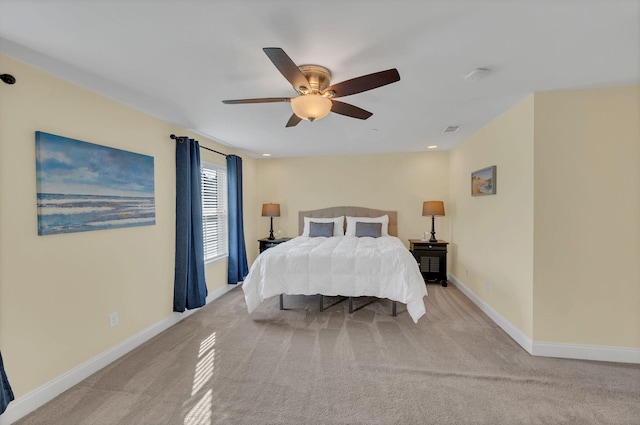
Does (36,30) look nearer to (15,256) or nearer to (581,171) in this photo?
(15,256)

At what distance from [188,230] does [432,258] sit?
A: 389cm

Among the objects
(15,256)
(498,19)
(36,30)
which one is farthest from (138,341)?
(498,19)

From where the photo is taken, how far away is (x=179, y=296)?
10.9 ft

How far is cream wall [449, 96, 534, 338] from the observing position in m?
2.62

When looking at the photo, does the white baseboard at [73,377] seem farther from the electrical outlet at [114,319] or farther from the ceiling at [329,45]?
the ceiling at [329,45]

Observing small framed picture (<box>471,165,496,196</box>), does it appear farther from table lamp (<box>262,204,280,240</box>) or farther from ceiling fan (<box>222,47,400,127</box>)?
table lamp (<box>262,204,280,240</box>)

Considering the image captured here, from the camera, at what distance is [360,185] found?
5.51 meters

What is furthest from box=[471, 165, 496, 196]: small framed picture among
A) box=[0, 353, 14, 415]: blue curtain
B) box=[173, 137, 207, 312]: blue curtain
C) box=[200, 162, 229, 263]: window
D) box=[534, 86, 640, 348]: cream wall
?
box=[0, 353, 14, 415]: blue curtain

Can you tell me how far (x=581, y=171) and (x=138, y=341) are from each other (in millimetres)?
4534

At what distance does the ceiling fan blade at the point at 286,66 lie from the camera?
143 cm

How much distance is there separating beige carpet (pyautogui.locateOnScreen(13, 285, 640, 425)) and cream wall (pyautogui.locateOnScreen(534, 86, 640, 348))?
377 millimetres

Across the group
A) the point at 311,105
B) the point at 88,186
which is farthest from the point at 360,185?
the point at 88,186

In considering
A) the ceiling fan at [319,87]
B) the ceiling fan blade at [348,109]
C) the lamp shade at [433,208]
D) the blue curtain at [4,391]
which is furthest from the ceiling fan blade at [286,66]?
the lamp shade at [433,208]

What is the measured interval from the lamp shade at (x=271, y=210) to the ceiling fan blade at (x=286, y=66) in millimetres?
3797
